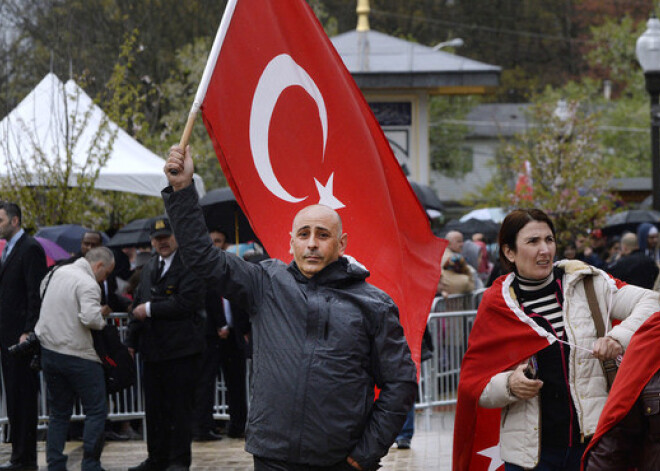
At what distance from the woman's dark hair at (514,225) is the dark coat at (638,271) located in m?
6.91

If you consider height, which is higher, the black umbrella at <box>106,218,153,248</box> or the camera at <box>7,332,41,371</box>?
the black umbrella at <box>106,218,153,248</box>

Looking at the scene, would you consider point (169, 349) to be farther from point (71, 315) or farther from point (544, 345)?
point (544, 345)

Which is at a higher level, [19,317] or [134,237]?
[134,237]

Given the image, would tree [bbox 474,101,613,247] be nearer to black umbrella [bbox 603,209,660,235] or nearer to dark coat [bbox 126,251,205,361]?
black umbrella [bbox 603,209,660,235]

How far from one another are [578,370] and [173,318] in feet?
15.6

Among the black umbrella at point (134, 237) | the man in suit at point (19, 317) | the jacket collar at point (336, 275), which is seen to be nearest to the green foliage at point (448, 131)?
the black umbrella at point (134, 237)

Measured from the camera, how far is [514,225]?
228 inches

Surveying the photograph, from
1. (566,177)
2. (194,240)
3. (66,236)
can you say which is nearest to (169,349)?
(66,236)

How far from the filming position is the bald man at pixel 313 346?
479cm

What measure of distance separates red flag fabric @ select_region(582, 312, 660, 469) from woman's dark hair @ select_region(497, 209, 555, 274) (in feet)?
4.69

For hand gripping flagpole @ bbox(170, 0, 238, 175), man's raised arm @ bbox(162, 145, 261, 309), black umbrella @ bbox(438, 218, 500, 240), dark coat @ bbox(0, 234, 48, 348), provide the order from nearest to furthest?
1. man's raised arm @ bbox(162, 145, 261, 309)
2. hand gripping flagpole @ bbox(170, 0, 238, 175)
3. dark coat @ bbox(0, 234, 48, 348)
4. black umbrella @ bbox(438, 218, 500, 240)

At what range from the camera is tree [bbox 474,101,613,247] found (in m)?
21.0

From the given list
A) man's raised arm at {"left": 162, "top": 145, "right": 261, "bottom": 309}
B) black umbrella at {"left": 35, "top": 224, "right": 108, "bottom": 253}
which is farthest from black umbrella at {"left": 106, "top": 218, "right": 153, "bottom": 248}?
man's raised arm at {"left": 162, "top": 145, "right": 261, "bottom": 309}

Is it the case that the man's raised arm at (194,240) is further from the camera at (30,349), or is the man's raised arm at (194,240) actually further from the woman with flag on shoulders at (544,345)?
the camera at (30,349)
